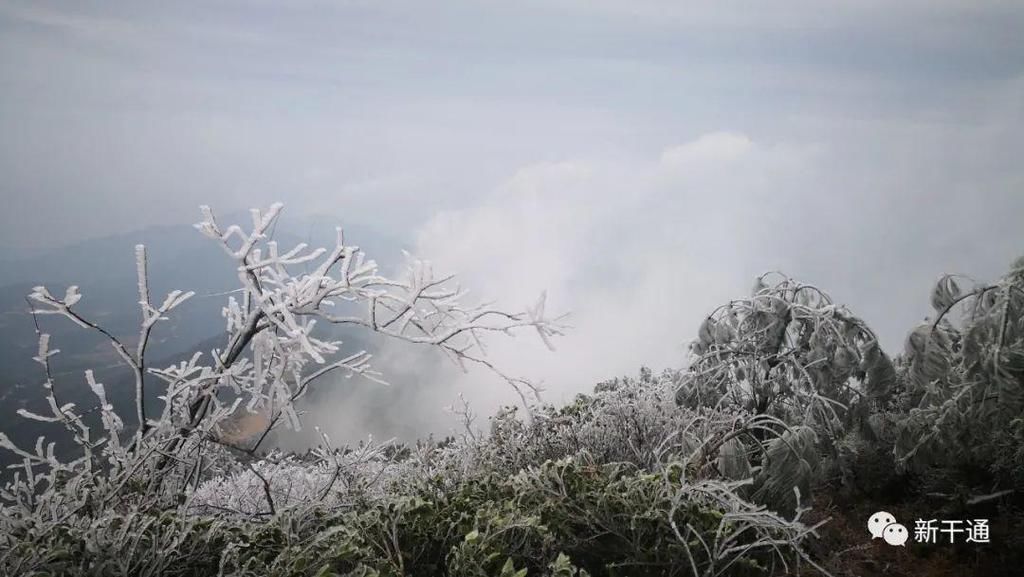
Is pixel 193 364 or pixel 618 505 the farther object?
pixel 193 364

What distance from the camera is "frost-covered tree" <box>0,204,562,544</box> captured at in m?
2.87

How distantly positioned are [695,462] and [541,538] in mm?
1548

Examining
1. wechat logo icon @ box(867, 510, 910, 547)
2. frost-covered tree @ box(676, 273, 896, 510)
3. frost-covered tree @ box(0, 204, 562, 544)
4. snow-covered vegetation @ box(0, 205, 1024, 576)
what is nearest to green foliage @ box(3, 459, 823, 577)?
snow-covered vegetation @ box(0, 205, 1024, 576)

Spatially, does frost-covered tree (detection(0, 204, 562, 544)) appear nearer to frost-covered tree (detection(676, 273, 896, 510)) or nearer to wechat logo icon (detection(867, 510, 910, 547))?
frost-covered tree (detection(676, 273, 896, 510))

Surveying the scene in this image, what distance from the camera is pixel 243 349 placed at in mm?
3240

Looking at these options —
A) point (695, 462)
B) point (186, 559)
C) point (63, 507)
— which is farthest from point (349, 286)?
point (695, 462)

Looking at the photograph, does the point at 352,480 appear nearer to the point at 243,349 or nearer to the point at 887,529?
the point at 243,349

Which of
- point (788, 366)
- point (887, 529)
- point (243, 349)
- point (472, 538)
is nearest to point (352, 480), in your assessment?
point (243, 349)

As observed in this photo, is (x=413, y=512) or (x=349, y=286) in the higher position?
(x=349, y=286)

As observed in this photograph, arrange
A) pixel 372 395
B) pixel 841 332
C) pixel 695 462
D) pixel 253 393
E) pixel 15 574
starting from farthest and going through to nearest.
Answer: pixel 372 395, pixel 841 332, pixel 695 462, pixel 253 393, pixel 15 574

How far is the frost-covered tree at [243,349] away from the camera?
2.87 m

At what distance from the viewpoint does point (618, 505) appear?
3.07m

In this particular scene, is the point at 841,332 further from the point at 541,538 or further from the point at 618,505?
the point at 541,538

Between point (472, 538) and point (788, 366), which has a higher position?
point (788, 366)
